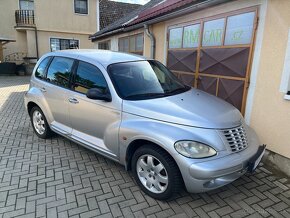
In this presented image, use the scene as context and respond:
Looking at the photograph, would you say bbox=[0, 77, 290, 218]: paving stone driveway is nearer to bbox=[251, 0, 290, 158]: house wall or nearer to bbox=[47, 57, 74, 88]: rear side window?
bbox=[251, 0, 290, 158]: house wall

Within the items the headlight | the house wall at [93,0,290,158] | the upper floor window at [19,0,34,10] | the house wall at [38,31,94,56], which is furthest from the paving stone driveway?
the upper floor window at [19,0,34,10]

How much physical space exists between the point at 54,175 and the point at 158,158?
1.75 m

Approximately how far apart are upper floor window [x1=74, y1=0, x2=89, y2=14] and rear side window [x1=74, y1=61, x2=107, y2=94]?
19.3 m

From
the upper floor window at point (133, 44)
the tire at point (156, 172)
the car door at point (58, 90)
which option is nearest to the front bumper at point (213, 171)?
the tire at point (156, 172)

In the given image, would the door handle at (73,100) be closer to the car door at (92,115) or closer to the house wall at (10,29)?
the car door at (92,115)

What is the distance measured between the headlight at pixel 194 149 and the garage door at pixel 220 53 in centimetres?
234

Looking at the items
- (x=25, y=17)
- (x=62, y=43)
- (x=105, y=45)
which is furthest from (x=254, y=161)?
(x=25, y=17)

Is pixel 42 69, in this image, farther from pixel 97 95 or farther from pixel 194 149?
pixel 194 149

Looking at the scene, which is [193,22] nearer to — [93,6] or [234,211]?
[234,211]

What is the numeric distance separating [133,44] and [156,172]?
23.6ft

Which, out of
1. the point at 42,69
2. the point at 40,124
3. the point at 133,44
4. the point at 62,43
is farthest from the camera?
the point at 62,43

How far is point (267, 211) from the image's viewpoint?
2.87 m

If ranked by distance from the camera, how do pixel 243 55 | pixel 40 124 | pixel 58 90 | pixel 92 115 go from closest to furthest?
pixel 92 115, pixel 58 90, pixel 243 55, pixel 40 124

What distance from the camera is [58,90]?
4.16m
